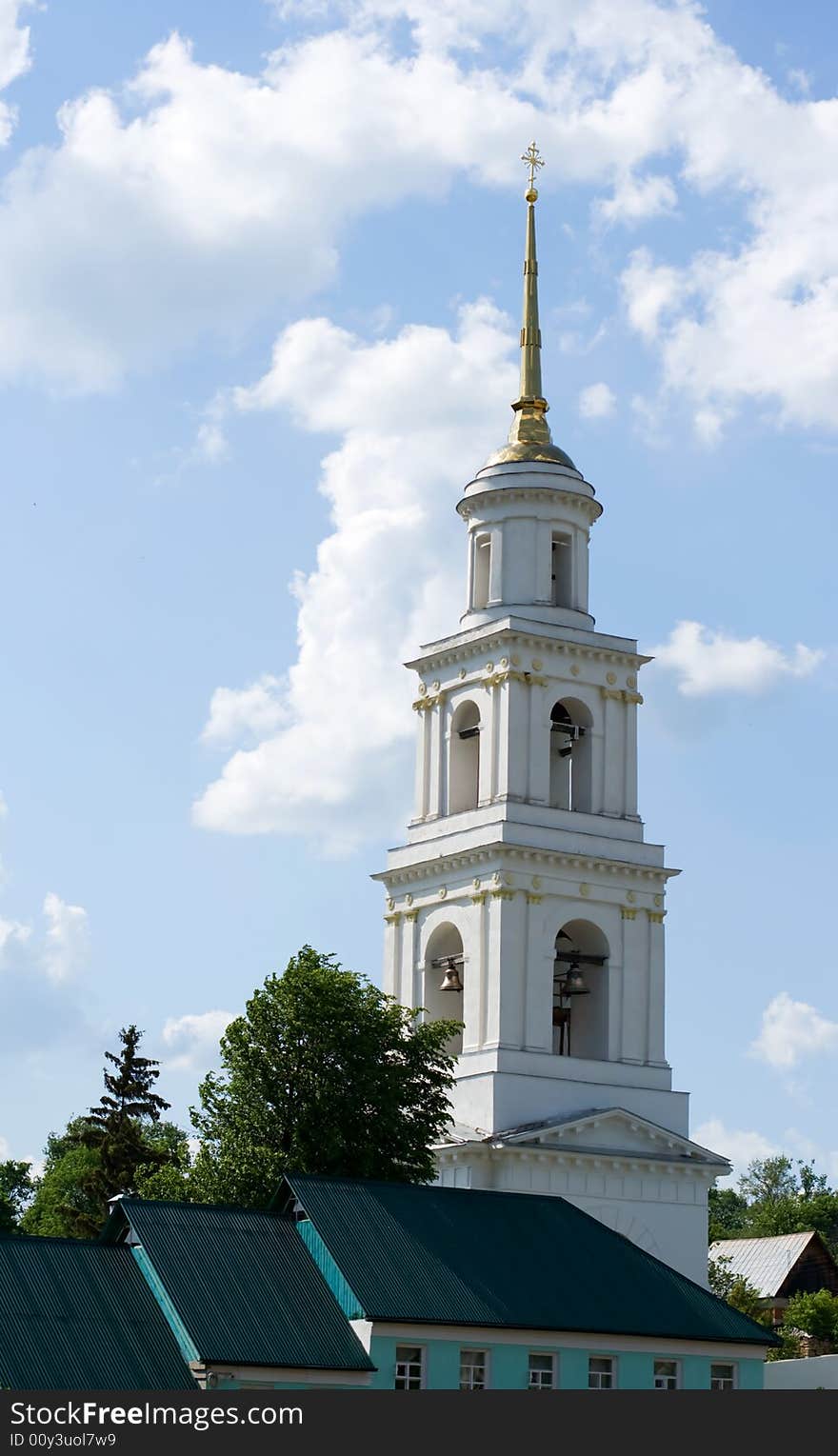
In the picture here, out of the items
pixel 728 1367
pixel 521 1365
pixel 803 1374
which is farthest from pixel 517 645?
pixel 521 1365

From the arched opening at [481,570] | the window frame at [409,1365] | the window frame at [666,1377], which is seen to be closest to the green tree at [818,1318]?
the arched opening at [481,570]

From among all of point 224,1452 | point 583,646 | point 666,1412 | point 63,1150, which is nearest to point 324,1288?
point 666,1412

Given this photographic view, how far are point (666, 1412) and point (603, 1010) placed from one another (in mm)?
31775

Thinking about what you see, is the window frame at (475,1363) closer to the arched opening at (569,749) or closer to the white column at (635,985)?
the white column at (635,985)

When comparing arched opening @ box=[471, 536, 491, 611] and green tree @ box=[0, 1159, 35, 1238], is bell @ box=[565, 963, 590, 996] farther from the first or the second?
green tree @ box=[0, 1159, 35, 1238]

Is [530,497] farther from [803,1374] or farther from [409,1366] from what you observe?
[409,1366]

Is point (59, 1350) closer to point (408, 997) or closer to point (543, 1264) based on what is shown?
point (543, 1264)

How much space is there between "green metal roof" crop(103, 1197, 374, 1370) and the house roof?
4980 cm

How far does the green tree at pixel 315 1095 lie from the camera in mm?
48938

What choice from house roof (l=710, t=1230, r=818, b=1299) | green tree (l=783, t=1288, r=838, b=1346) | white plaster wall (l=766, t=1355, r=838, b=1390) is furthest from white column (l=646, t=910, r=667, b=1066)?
house roof (l=710, t=1230, r=818, b=1299)

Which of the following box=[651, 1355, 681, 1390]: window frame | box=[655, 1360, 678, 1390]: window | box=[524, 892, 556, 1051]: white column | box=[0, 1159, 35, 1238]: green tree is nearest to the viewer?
box=[651, 1355, 681, 1390]: window frame

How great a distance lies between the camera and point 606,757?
5994 cm

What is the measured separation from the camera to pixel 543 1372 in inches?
1656

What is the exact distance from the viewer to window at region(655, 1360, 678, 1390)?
143 ft
